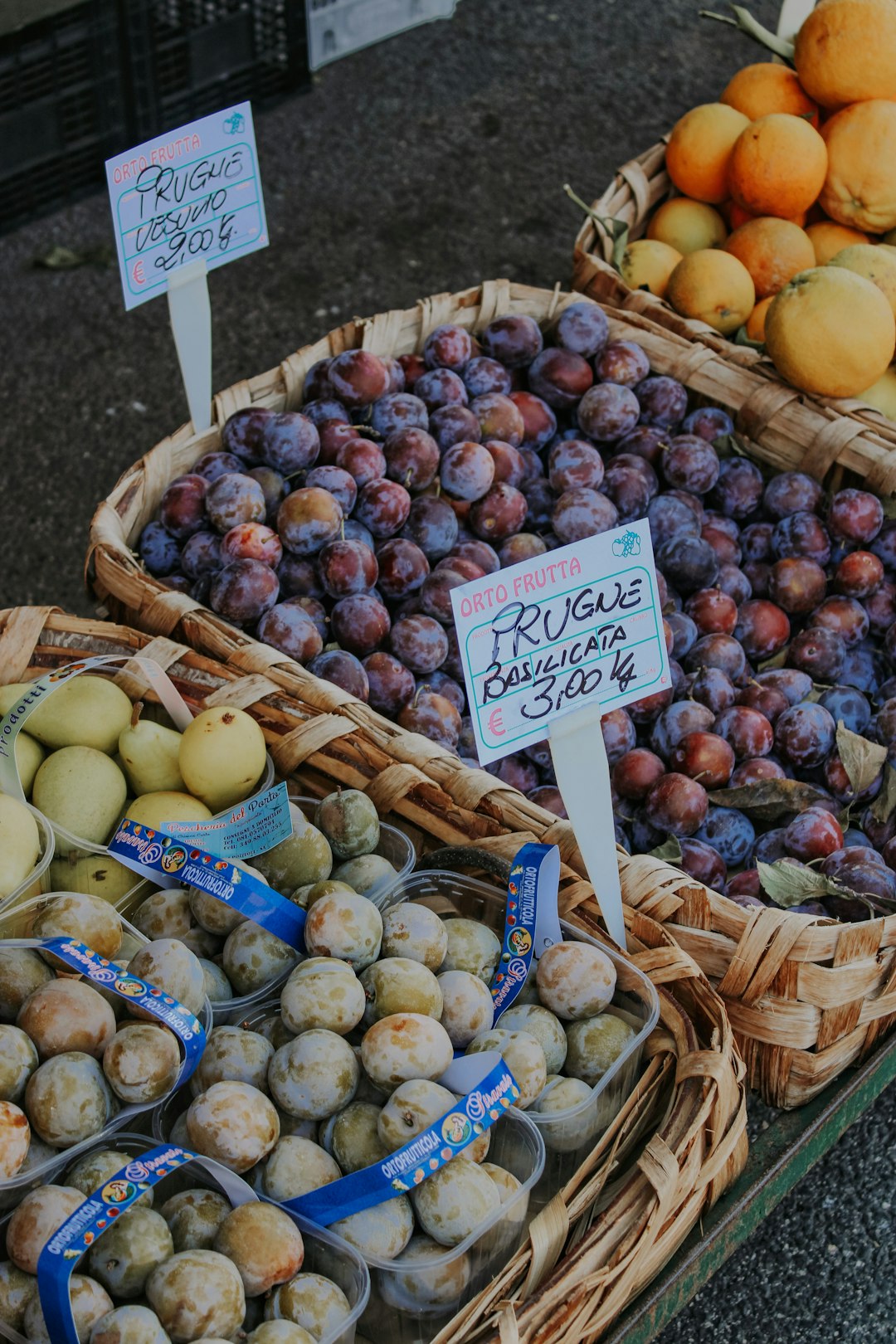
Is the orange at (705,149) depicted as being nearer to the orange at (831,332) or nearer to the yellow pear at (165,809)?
the orange at (831,332)

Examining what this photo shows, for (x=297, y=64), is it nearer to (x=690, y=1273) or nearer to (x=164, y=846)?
(x=164, y=846)

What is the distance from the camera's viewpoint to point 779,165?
1.96 meters

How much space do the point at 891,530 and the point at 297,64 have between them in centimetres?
279

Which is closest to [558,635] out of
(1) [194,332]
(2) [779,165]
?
(1) [194,332]

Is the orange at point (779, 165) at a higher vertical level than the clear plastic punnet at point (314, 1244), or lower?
higher

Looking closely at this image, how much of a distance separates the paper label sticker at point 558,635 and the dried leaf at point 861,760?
0.42 meters

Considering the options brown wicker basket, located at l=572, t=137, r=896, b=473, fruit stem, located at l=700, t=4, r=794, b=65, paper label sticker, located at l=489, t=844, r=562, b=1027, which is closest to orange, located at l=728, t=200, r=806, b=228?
brown wicker basket, located at l=572, t=137, r=896, b=473

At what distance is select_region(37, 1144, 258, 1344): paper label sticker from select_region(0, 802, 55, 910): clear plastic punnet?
0.97ft

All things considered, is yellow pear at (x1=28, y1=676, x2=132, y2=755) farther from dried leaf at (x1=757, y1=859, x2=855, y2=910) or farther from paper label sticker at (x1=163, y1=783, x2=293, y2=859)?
dried leaf at (x1=757, y1=859, x2=855, y2=910)

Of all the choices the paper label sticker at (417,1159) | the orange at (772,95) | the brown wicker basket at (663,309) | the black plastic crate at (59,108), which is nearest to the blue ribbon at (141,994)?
the paper label sticker at (417,1159)

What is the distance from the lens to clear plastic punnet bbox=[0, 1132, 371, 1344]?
0.83m

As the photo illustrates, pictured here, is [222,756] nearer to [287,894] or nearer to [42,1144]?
[287,894]

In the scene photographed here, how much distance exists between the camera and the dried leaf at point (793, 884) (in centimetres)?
125

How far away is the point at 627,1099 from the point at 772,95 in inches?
71.2
